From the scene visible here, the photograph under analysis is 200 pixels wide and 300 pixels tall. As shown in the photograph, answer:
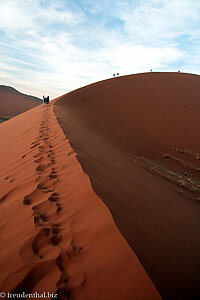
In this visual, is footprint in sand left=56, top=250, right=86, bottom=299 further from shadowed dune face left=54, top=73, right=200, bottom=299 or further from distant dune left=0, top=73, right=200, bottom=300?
shadowed dune face left=54, top=73, right=200, bottom=299

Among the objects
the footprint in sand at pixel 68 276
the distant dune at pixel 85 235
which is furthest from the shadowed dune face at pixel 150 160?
the footprint in sand at pixel 68 276

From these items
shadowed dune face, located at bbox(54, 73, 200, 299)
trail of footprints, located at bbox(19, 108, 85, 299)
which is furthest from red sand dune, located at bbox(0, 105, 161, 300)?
shadowed dune face, located at bbox(54, 73, 200, 299)

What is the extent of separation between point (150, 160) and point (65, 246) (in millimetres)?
5421

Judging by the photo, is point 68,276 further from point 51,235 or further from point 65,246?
point 51,235

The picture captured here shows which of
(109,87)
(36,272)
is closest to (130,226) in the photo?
(36,272)

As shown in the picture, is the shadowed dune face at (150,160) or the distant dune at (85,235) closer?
the distant dune at (85,235)

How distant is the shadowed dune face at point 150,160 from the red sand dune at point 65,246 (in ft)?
0.44

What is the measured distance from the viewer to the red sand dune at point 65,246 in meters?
1.13

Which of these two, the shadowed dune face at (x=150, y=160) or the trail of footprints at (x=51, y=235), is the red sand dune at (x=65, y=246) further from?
the shadowed dune face at (x=150, y=160)

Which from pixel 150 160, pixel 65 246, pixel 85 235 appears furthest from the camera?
pixel 150 160

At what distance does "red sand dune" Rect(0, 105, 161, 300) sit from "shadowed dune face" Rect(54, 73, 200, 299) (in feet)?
0.44

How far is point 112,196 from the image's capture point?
2072 mm

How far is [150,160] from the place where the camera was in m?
6.38

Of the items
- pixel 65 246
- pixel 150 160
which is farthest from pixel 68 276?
pixel 150 160
